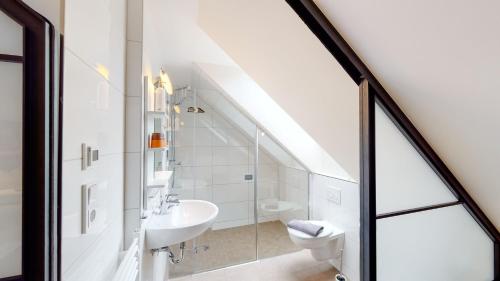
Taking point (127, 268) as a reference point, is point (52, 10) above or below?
above

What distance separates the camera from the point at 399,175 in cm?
123

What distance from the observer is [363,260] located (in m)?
1.13

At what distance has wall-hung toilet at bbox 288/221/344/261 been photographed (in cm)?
215

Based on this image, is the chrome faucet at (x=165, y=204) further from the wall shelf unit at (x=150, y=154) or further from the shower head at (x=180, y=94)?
the shower head at (x=180, y=94)

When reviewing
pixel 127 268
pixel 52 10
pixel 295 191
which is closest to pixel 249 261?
pixel 295 191

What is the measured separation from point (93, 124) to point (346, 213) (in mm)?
2366

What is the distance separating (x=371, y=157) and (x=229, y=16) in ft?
4.16

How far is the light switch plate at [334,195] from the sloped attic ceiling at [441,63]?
125 centimetres

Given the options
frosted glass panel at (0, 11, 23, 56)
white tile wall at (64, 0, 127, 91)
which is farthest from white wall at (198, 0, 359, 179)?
frosted glass panel at (0, 11, 23, 56)

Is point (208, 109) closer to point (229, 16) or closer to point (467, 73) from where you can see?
point (229, 16)

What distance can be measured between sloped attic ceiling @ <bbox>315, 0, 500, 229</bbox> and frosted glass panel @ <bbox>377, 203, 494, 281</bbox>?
0.34 m

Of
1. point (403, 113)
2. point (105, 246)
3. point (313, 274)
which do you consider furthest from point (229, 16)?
point (313, 274)

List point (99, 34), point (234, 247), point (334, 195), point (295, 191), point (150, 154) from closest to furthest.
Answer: point (99, 34), point (150, 154), point (334, 195), point (234, 247), point (295, 191)

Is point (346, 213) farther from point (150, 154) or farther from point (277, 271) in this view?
point (150, 154)
